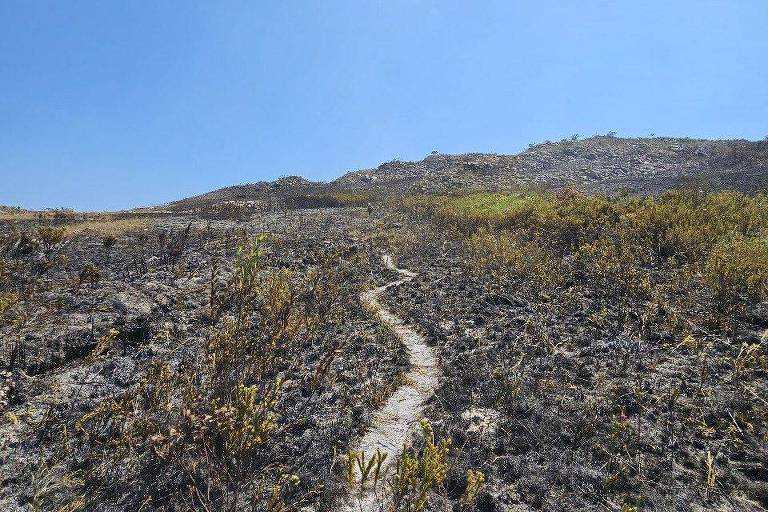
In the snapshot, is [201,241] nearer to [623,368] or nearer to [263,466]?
[263,466]

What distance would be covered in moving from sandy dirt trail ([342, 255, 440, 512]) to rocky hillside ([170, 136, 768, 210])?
2326 centimetres

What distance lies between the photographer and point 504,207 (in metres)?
19.2

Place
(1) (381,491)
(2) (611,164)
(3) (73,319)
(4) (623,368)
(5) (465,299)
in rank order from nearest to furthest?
(1) (381,491), (4) (623,368), (3) (73,319), (5) (465,299), (2) (611,164)

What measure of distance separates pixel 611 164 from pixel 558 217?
29.2 metres

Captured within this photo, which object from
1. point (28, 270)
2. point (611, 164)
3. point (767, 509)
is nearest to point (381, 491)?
point (767, 509)

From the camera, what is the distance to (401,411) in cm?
549

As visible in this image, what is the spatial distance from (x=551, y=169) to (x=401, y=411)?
3836cm

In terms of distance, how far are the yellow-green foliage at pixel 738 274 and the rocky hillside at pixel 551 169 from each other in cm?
1930

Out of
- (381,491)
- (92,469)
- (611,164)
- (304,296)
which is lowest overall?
(381,491)

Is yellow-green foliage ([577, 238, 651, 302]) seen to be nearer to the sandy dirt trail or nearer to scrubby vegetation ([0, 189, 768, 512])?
scrubby vegetation ([0, 189, 768, 512])

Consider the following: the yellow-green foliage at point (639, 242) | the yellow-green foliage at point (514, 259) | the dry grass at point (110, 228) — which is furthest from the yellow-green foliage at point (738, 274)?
the dry grass at point (110, 228)

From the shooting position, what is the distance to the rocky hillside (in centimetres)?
3042

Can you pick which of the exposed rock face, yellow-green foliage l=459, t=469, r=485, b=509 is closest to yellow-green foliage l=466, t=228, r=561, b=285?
yellow-green foliage l=459, t=469, r=485, b=509

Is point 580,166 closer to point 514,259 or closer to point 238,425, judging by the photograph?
point 514,259
